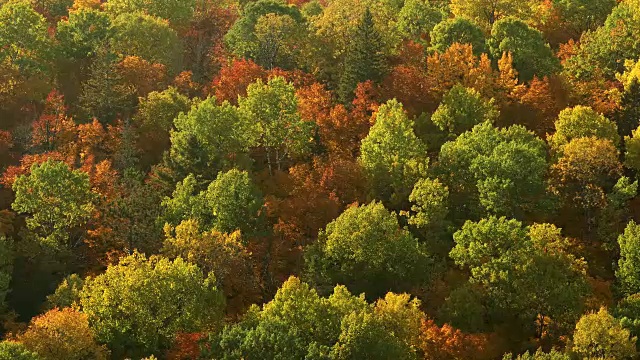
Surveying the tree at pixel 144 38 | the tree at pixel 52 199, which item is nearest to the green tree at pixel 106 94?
the tree at pixel 144 38

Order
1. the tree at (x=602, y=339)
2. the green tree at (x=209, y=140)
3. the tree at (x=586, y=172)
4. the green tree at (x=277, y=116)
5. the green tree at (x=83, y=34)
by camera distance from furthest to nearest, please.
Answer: the green tree at (x=83, y=34), the green tree at (x=277, y=116), the green tree at (x=209, y=140), the tree at (x=586, y=172), the tree at (x=602, y=339)

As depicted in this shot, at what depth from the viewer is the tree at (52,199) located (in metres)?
95.2

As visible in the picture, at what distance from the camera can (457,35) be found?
127312 mm

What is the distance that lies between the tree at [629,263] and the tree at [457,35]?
46.8 m

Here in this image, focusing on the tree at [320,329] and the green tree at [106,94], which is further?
the green tree at [106,94]

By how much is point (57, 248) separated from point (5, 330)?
1114 centimetres

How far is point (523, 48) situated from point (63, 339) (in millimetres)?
81375

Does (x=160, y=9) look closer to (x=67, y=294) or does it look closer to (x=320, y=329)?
(x=67, y=294)

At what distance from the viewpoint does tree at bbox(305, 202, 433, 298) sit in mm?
88812

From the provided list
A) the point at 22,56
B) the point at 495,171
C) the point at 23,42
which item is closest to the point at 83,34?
the point at 23,42

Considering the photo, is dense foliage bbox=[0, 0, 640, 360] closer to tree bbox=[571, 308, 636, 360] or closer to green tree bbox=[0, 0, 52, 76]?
tree bbox=[571, 308, 636, 360]

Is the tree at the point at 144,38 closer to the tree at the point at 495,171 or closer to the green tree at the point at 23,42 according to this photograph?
the green tree at the point at 23,42

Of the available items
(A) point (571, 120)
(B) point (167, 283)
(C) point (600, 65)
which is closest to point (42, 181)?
(B) point (167, 283)

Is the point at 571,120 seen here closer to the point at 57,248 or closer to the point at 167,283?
the point at 167,283
